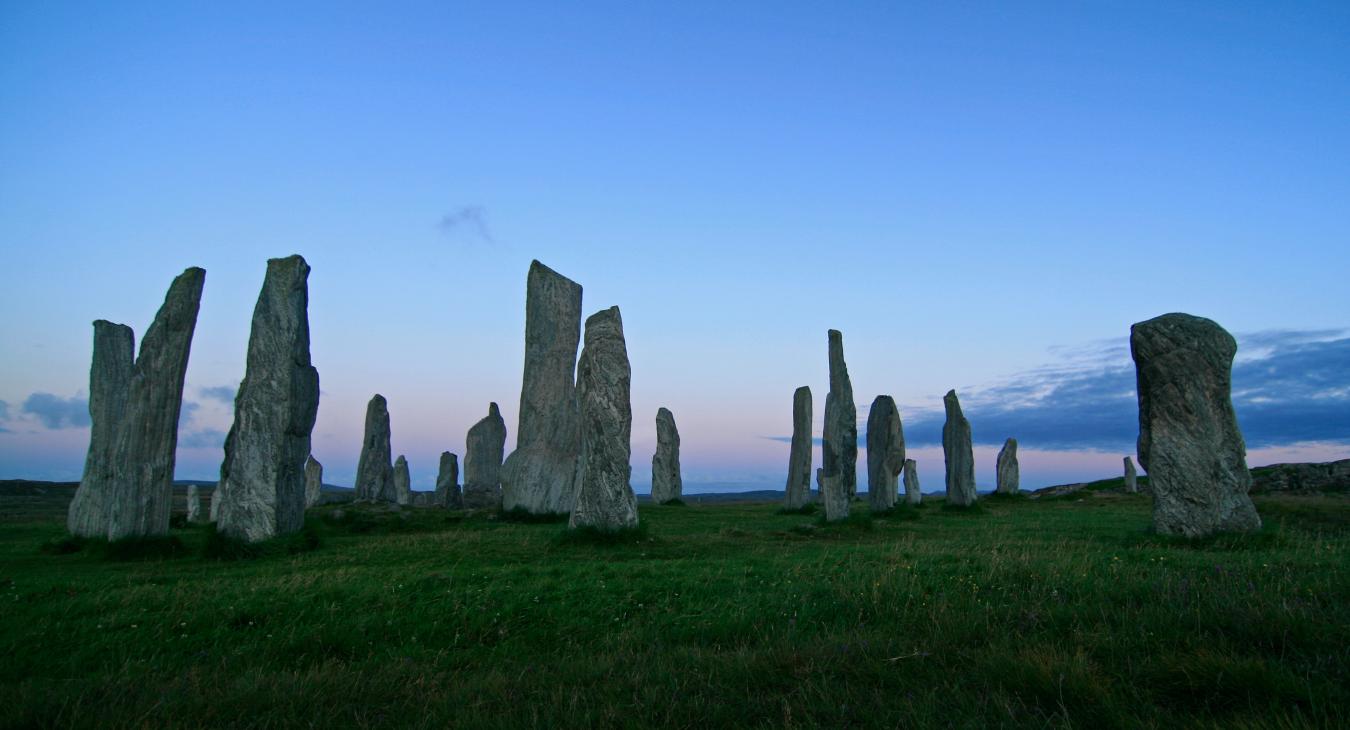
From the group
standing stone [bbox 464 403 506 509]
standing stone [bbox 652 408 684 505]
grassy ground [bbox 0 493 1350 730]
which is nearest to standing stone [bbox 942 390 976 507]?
standing stone [bbox 652 408 684 505]

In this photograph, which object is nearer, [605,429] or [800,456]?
[605,429]

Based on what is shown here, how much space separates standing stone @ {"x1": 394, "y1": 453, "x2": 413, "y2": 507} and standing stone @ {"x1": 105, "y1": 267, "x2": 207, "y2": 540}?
2315 centimetres

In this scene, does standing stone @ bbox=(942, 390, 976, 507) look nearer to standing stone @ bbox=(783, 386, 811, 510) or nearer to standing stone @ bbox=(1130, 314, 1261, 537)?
standing stone @ bbox=(783, 386, 811, 510)

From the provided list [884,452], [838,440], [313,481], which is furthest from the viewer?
[313,481]

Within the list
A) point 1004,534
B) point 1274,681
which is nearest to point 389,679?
point 1274,681

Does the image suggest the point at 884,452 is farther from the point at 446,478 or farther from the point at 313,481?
the point at 313,481

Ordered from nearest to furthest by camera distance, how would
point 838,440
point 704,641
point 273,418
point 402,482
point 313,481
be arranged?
point 704,641 → point 273,418 → point 838,440 → point 313,481 → point 402,482

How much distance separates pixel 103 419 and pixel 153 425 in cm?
238

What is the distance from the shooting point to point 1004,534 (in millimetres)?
14898

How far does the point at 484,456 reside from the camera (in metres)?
34.0

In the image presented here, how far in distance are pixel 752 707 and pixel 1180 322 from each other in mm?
12125

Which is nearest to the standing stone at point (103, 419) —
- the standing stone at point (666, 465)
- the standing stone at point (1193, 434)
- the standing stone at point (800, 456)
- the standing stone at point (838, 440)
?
the standing stone at point (838, 440)

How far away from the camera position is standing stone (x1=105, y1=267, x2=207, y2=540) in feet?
44.4

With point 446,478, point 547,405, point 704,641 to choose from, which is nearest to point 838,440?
point 547,405
